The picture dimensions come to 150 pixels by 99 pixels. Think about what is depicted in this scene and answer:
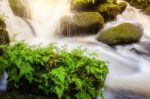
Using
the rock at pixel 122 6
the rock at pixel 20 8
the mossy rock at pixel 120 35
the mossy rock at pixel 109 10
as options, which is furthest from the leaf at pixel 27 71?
the rock at pixel 122 6

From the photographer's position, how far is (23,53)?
489 centimetres

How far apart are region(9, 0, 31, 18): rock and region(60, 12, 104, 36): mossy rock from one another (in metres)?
1.19

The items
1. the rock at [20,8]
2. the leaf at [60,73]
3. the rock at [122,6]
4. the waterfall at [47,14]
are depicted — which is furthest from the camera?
the rock at [122,6]

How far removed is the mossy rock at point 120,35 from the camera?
990 centimetres

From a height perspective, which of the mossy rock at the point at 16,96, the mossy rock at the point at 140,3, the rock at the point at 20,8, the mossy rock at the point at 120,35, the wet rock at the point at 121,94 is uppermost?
the rock at the point at 20,8

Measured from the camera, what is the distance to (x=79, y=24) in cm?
1033

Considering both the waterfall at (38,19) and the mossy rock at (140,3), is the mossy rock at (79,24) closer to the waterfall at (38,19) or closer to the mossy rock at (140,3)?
the waterfall at (38,19)

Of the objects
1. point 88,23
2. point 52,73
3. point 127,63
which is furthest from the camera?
point 88,23

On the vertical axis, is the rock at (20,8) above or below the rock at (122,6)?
above

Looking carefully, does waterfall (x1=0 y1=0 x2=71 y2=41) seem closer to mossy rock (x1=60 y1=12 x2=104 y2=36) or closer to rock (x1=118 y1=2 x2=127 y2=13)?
mossy rock (x1=60 y1=12 x2=104 y2=36)

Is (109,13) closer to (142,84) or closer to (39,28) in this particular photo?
(39,28)

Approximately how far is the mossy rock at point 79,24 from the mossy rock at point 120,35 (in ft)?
1.35

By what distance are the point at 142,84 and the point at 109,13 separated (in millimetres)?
4652

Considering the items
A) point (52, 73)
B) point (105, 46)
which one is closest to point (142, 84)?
point (105, 46)
